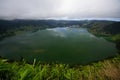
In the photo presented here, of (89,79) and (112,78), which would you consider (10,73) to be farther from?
(112,78)

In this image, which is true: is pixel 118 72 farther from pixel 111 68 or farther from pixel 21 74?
pixel 21 74

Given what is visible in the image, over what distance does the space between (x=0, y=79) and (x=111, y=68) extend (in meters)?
2.11

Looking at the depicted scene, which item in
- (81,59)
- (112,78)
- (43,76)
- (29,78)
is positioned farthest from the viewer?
(81,59)

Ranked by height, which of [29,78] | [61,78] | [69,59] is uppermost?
[29,78]

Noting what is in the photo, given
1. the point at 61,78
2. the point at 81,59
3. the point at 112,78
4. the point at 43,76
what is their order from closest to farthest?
1. the point at 43,76
2. the point at 112,78
3. the point at 61,78
4. the point at 81,59

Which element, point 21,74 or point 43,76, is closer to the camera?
point 21,74

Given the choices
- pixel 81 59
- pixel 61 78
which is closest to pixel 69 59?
pixel 81 59

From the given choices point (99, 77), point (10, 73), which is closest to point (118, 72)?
point (99, 77)

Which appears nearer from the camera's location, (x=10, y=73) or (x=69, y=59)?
(x=10, y=73)

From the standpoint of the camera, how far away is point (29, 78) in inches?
100.0

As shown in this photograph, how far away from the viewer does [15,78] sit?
248 cm

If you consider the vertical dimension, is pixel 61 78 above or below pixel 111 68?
below

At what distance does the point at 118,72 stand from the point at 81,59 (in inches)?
3725

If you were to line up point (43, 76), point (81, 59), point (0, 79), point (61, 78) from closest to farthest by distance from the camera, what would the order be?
point (0, 79)
point (43, 76)
point (61, 78)
point (81, 59)
